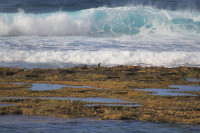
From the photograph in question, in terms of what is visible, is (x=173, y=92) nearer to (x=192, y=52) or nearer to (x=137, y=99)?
(x=137, y=99)

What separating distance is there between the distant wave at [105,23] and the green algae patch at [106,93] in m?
14.6

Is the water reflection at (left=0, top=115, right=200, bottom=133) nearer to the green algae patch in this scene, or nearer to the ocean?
the green algae patch

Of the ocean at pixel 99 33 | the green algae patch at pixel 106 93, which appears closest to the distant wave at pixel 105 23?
the ocean at pixel 99 33

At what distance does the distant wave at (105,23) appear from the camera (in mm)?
29234

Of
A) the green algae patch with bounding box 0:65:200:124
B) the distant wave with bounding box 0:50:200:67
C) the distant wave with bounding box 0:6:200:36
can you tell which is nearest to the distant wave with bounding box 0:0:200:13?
the distant wave with bounding box 0:6:200:36

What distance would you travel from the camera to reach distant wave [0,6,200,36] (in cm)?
2923

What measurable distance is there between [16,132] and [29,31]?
23658mm

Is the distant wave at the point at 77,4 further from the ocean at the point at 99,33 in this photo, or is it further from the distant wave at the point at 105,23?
the distant wave at the point at 105,23

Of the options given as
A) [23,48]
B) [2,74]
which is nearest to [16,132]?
[2,74]

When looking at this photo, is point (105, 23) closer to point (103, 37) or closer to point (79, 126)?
point (103, 37)

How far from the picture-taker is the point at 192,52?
1975cm

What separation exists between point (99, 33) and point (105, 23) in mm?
2230

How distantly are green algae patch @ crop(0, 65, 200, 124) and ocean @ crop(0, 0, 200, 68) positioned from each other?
→ 9.83 feet

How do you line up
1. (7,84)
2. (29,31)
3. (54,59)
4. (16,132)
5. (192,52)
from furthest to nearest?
(29,31) → (192,52) → (54,59) → (7,84) → (16,132)
